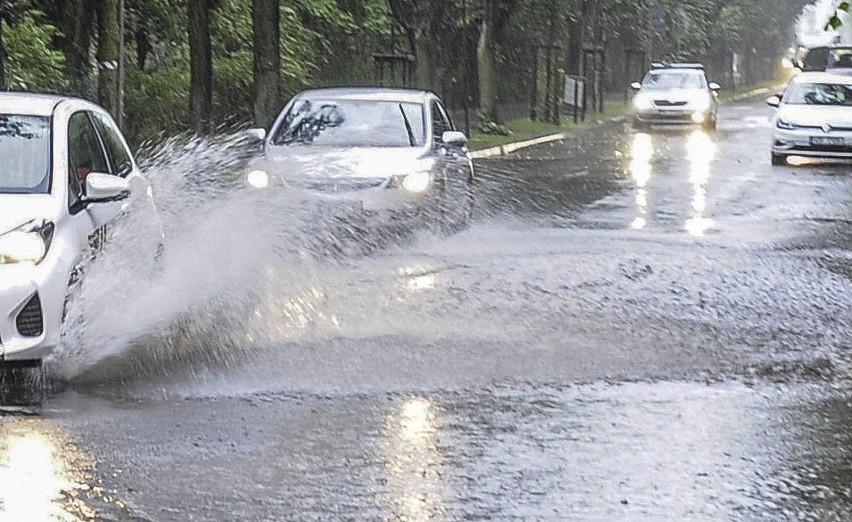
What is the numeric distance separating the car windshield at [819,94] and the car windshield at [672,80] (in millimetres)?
13263

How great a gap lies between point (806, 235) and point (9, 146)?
9607 millimetres

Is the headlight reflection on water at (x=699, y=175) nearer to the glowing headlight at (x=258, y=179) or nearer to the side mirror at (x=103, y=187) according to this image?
the glowing headlight at (x=258, y=179)

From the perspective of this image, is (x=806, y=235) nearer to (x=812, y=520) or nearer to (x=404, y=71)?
(x=812, y=520)

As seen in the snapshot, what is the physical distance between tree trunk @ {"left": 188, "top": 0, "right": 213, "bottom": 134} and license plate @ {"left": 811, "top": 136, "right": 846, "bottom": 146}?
10330 millimetres

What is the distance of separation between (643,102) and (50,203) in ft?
108

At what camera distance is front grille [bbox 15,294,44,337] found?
7875 mm

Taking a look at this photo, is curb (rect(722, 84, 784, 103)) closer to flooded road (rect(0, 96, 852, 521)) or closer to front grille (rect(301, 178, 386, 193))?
front grille (rect(301, 178, 386, 193))

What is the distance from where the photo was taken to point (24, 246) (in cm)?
803

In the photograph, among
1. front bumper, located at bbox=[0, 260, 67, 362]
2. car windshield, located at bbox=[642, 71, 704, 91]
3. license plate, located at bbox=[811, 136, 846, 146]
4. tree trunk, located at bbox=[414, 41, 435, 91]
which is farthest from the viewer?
car windshield, located at bbox=[642, 71, 704, 91]

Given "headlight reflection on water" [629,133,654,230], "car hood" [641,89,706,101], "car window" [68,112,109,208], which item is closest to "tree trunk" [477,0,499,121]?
"headlight reflection on water" [629,133,654,230]

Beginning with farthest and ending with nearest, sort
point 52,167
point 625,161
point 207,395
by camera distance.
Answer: point 625,161
point 52,167
point 207,395

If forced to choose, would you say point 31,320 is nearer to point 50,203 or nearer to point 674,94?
point 50,203

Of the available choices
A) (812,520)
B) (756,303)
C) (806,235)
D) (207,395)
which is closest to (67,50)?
(806,235)

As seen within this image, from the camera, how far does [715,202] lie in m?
20.0
